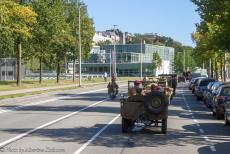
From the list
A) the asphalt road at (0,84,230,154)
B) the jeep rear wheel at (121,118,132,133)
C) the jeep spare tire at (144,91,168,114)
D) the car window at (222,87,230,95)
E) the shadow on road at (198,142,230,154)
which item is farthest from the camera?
the car window at (222,87,230,95)

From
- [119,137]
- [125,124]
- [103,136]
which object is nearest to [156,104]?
[125,124]

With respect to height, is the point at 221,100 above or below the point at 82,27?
below

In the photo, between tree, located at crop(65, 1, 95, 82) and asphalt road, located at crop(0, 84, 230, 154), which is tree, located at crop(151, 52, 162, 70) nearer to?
tree, located at crop(65, 1, 95, 82)

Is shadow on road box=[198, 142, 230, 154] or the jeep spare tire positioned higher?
the jeep spare tire

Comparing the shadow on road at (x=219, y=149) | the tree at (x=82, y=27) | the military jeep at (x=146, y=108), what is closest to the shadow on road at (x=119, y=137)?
the military jeep at (x=146, y=108)

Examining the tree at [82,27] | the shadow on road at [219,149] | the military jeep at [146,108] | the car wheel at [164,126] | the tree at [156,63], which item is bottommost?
the shadow on road at [219,149]

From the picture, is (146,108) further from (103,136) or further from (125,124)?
(103,136)

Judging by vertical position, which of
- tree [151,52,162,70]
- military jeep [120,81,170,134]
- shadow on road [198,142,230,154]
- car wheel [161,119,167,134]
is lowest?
shadow on road [198,142,230,154]

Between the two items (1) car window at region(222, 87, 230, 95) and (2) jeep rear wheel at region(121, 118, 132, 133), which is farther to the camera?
(1) car window at region(222, 87, 230, 95)

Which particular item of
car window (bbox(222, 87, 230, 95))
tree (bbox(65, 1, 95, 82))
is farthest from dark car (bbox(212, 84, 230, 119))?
tree (bbox(65, 1, 95, 82))

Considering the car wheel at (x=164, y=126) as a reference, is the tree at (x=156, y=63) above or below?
above

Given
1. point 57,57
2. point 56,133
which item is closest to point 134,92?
point 56,133

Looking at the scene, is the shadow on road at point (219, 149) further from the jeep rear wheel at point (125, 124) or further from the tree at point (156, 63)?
the tree at point (156, 63)

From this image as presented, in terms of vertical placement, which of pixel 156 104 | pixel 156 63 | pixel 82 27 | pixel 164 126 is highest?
pixel 82 27
